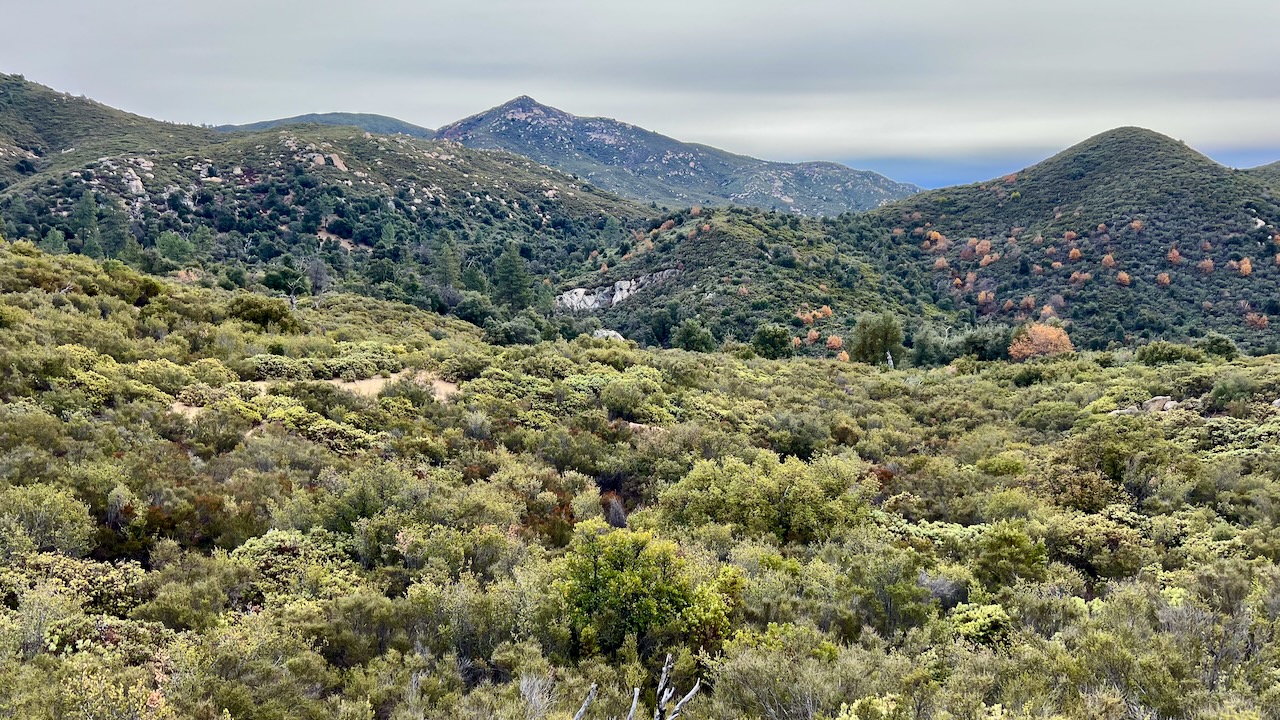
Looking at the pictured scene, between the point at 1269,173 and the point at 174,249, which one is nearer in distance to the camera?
the point at 174,249

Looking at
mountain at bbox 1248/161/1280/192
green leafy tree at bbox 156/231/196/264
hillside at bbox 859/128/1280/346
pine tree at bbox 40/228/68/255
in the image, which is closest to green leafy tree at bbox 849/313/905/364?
hillside at bbox 859/128/1280/346

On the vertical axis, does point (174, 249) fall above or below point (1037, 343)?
above

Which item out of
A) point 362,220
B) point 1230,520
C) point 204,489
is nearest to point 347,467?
point 204,489

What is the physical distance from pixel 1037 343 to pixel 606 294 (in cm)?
4622

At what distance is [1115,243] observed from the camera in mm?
71062

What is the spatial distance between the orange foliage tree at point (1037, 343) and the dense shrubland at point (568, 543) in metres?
18.2

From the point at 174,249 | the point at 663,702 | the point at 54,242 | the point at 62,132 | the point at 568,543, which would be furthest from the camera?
the point at 62,132

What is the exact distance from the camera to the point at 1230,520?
36.3 ft

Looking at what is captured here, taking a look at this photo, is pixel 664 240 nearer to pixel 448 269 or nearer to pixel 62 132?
pixel 448 269

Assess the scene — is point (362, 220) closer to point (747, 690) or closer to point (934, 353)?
point (934, 353)

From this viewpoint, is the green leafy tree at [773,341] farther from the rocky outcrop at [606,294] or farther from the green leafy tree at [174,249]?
the green leafy tree at [174,249]

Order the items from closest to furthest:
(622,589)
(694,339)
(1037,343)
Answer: (622,589)
(1037,343)
(694,339)

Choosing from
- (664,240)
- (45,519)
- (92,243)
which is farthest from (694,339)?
(92,243)

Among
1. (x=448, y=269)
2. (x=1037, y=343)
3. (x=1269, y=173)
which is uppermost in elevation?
(x=1269, y=173)
